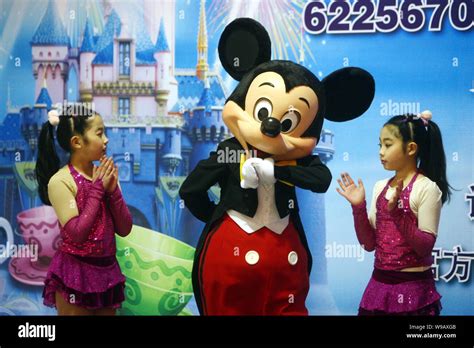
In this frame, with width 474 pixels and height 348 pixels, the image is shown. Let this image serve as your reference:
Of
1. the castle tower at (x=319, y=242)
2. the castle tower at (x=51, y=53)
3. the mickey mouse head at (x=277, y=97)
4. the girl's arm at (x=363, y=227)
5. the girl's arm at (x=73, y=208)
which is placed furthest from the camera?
the castle tower at (x=51, y=53)

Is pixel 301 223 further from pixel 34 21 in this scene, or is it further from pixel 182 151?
pixel 34 21

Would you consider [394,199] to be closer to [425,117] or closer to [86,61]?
[425,117]

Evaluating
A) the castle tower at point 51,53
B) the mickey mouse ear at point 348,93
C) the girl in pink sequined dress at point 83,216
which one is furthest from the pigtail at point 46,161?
the mickey mouse ear at point 348,93

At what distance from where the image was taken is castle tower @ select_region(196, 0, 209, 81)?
387cm

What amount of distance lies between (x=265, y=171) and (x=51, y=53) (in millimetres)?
1179

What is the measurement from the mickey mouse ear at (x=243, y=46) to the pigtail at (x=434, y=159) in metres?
0.73

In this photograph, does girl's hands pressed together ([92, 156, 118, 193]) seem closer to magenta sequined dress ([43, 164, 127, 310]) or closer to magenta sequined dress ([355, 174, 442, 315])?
magenta sequined dress ([43, 164, 127, 310])

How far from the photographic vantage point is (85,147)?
3.68m

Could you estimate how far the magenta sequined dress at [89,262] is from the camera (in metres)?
3.60

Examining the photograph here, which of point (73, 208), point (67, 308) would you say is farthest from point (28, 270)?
point (73, 208)

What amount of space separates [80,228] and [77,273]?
0.61 feet

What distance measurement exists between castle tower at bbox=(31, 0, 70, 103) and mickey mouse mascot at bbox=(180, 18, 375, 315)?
76 cm

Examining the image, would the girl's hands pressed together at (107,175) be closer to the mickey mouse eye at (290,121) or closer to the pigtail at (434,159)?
the mickey mouse eye at (290,121)

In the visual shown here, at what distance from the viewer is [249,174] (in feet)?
11.0
